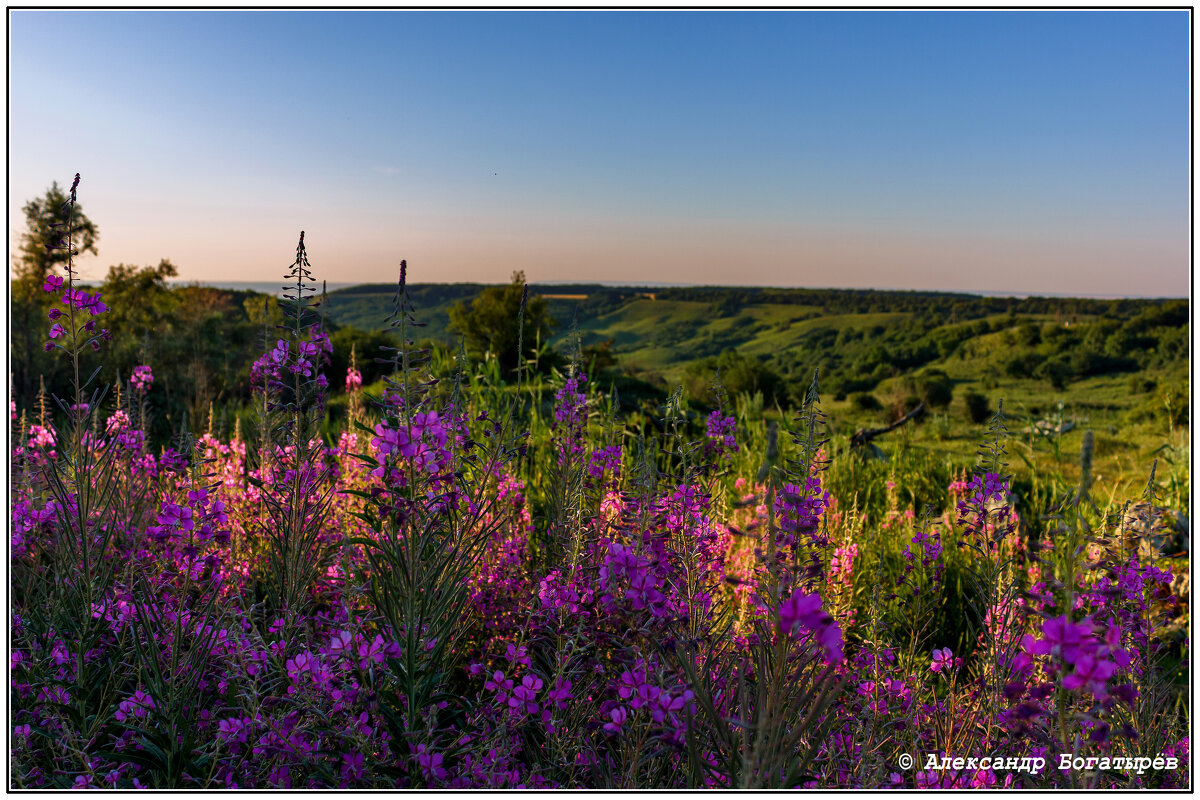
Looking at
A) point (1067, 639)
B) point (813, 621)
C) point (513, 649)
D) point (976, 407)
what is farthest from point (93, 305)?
point (976, 407)

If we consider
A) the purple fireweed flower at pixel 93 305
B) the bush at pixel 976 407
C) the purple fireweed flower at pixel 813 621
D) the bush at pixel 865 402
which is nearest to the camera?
the purple fireweed flower at pixel 813 621

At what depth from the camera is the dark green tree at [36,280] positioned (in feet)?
8.28

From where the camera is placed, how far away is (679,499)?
2.45m

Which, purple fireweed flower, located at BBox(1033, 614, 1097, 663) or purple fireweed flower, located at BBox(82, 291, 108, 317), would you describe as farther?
purple fireweed flower, located at BBox(82, 291, 108, 317)

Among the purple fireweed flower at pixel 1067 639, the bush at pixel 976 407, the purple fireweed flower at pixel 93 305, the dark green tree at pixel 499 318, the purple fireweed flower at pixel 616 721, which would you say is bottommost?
the purple fireweed flower at pixel 616 721

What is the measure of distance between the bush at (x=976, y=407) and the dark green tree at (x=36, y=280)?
1299cm

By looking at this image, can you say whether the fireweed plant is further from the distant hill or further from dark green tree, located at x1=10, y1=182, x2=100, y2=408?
the distant hill

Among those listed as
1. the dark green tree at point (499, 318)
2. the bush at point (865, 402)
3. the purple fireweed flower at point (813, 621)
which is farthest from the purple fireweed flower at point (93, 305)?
the bush at point (865, 402)

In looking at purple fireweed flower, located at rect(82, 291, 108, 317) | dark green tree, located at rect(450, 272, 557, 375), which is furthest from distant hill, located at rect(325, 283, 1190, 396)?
purple fireweed flower, located at rect(82, 291, 108, 317)

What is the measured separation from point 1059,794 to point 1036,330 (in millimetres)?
19487

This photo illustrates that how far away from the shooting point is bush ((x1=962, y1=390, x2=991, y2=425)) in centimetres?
1249

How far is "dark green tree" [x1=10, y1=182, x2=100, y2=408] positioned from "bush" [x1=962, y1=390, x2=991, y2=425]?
12992mm

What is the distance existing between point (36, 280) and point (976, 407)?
26750mm

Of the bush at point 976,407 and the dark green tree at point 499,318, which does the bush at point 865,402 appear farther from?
the dark green tree at point 499,318
